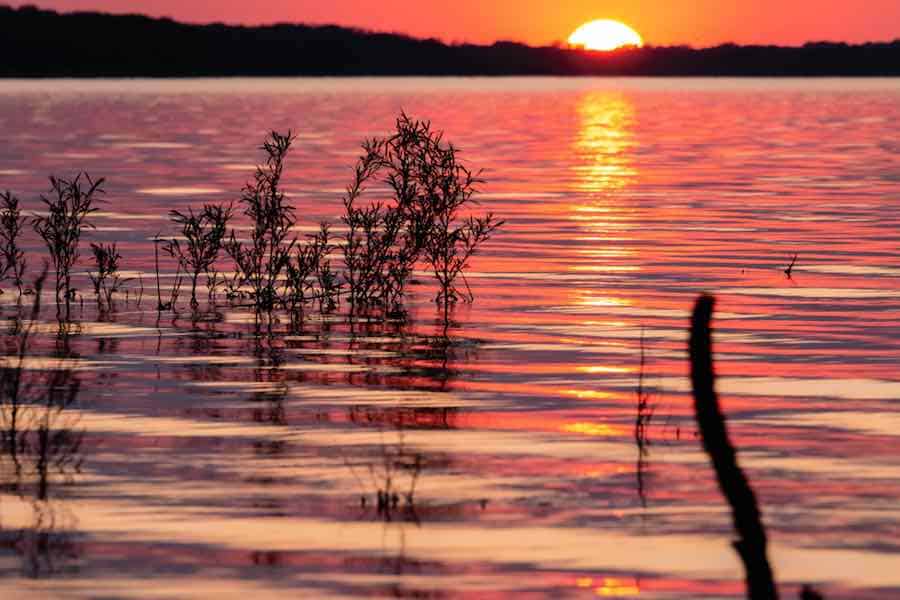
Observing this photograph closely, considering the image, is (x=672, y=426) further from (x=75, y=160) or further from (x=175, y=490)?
(x=75, y=160)

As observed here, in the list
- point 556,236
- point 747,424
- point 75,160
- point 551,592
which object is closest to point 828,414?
point 747,424

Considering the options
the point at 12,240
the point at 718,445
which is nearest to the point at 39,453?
the point at 718,445

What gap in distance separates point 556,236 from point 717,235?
2.42m

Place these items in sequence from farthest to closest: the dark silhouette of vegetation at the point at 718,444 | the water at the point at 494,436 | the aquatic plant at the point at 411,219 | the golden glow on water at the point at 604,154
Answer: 1. the golden glow on water at the point at 604,154
2. the aquatic plant at the point at 411,219
3. the water at the point at 494,436
4. the dark silhouette of vegetation at the point at 718,444

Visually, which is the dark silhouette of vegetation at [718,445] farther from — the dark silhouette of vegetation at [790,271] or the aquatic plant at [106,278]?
the dark silhouette of vegetation at [790,271]

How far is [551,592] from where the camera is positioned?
958cm

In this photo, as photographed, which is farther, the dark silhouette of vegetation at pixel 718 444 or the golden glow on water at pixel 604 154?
the golden glow on water at pixel 604 154

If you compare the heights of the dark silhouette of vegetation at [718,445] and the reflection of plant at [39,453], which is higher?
the dark silhouette of vegetation at [718,445]

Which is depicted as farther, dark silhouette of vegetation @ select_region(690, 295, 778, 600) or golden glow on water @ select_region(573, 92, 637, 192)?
golden glow on water @ select_region(573, 92, 637, 192)

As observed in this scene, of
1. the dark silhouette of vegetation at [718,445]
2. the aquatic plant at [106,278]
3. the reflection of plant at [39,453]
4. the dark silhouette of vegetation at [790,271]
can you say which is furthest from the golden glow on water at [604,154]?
the dark silhouette of vegetation at [718,445]

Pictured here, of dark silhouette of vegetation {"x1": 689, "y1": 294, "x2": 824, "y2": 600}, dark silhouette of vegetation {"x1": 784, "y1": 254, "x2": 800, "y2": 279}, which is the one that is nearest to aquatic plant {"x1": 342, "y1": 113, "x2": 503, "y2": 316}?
dark silhouette of vegetation {"x1": 784, "y1": 254, "x2": 800, "y2": 279}

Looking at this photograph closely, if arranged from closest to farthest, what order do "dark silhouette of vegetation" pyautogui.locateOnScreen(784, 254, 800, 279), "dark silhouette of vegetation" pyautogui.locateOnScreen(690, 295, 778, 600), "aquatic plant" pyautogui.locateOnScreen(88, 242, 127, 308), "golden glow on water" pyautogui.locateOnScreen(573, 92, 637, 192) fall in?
"dark silhouette of vegetation" pyautogui.locateOnScreen(690, 295, 778, 600) < "aquatic plant" pyautogui.locateOnScreen(88, 242, 127, 308) < "dark silhouette of vegetation" pyautogui.locateOnScreen(784, 254, 800, 279) < "golden glow on water" pyautogui.locateOnScreen(573, 92, 637, 192)

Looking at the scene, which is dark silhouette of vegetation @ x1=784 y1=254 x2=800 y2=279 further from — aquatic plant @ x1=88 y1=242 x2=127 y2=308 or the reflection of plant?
the reflection of plant

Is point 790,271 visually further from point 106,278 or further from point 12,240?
point 12,240
